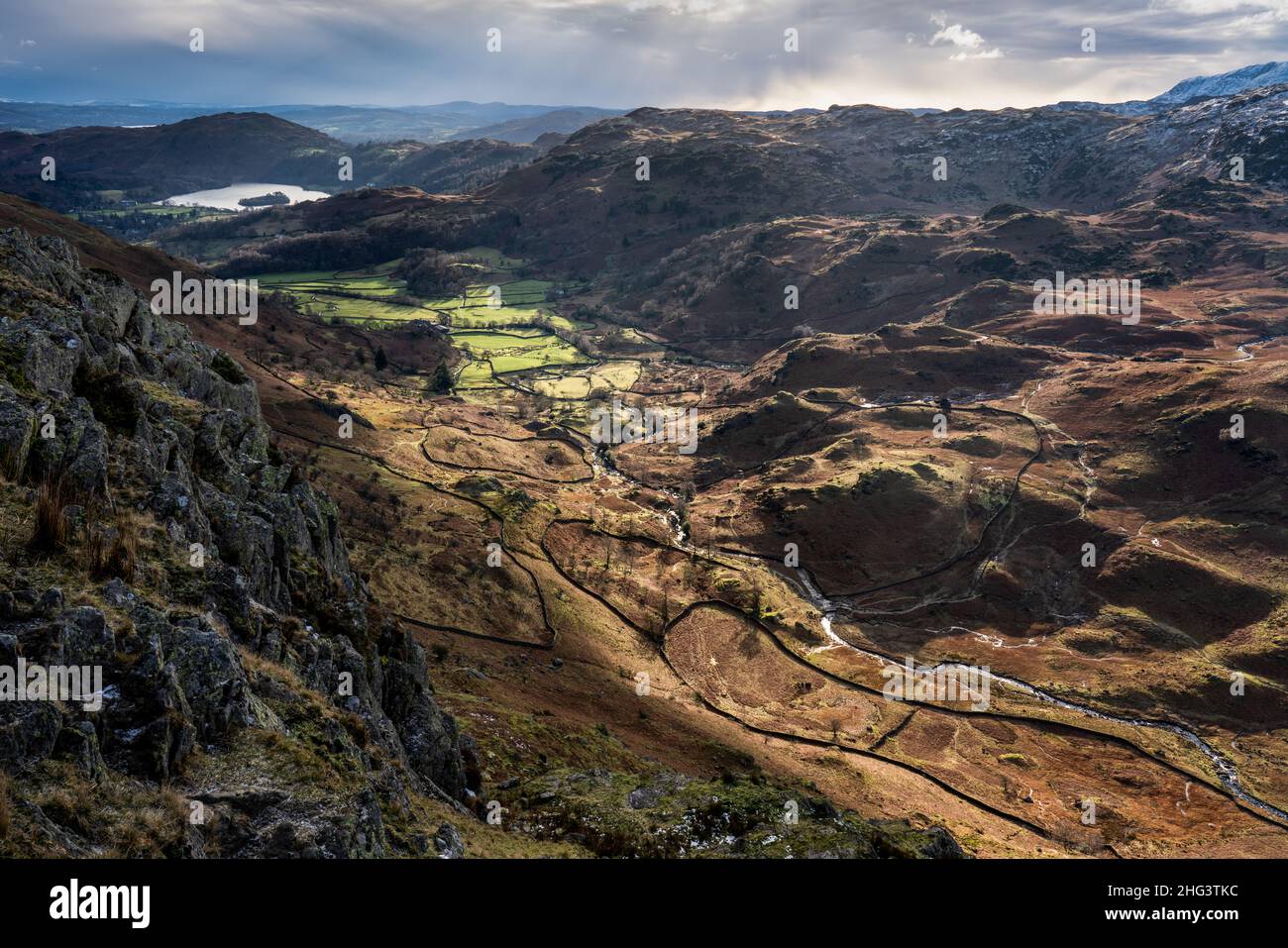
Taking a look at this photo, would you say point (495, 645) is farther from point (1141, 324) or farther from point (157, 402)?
point (1141, 324)

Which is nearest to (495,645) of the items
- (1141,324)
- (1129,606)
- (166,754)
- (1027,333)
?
(166,754)

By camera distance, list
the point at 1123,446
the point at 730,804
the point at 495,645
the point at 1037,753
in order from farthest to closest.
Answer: the point at 1123,446, the point at 1037,753, the point at 495,645, the point at 730,804
